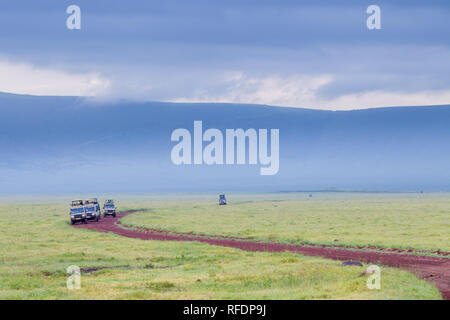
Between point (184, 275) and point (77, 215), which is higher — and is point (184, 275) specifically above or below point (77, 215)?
below

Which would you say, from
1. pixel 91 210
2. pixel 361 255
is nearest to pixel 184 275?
pixel 361 255

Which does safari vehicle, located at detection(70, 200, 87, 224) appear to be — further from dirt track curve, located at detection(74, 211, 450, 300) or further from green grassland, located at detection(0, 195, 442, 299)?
green grassland, located at detection(0, 195, 442, 299)

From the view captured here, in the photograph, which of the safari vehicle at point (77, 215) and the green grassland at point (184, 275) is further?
the safari vehicle at point (77, 215)

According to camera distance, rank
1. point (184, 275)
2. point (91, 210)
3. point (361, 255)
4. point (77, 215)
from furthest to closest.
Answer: point (91, 210)
point (77, 215)
point (361, 255)
point (184, 275)

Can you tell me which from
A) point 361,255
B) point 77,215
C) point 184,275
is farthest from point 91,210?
point 184,275

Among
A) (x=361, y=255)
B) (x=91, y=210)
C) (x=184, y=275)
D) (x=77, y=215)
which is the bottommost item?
(x=361, y=255)

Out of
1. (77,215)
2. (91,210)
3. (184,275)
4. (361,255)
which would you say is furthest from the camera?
(91,210)

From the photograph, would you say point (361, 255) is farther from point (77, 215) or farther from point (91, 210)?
point (91, 210)

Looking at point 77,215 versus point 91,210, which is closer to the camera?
point 77,215

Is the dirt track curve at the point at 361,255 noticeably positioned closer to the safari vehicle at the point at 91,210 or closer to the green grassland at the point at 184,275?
the green grassland at the point at 184,275

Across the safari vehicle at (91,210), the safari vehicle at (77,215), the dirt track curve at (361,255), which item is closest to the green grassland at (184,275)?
the dirt track curve at (361,255)
